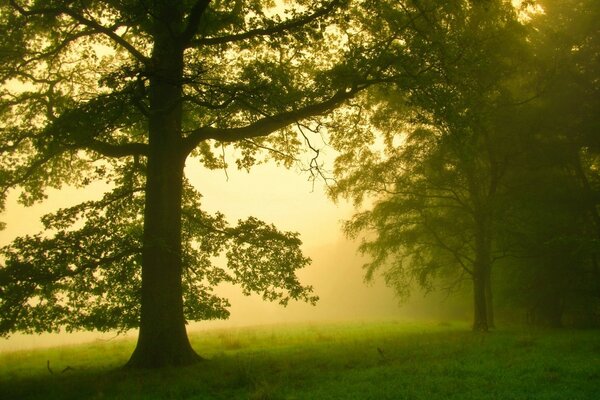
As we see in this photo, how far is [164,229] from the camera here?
46.4 feet

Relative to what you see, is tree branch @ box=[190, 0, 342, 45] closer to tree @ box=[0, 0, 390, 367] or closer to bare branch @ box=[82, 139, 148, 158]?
tree @ box=[0, 0, 390, 367]

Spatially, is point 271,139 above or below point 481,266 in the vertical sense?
above

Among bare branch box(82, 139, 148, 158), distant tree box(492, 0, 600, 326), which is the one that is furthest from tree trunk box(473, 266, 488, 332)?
bare branch box(82, 139, 148, 158)

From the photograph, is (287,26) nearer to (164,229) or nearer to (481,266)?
(164,229)

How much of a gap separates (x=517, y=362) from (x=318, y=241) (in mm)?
149036

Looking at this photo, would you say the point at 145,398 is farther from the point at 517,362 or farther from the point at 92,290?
the point at 517,362

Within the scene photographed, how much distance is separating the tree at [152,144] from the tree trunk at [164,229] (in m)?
0.04

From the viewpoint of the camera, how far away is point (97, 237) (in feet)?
43.7

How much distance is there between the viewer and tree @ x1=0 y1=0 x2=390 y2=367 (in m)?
12.2

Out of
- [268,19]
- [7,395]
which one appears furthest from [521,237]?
[7,395]

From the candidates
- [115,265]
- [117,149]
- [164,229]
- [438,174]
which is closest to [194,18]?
[117,149]

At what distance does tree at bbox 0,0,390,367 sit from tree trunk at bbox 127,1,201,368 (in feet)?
0.12

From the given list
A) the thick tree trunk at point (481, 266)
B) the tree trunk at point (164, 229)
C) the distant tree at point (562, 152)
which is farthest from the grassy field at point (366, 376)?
the distant tree at point (562, 152)

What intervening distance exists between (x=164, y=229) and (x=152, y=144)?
2793mm
